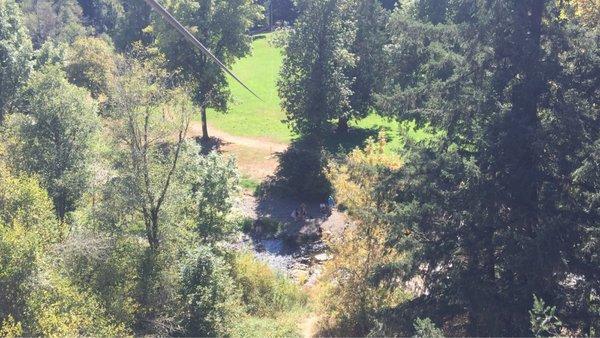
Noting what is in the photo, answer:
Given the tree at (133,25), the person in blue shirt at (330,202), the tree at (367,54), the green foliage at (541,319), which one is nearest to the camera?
the green foliage at (541,319)

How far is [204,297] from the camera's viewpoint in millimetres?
21828

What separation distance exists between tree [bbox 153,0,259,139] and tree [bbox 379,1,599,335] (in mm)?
29607

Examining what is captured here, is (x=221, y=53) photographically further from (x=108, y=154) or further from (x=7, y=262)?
(x=7, y=262)

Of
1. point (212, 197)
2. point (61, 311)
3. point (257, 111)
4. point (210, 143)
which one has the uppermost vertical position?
point (257, 111)

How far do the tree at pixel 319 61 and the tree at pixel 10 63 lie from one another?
17369 millimetres

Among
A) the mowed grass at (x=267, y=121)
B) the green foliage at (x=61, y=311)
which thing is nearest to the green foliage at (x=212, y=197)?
the green foliage at (x=61, y=311)

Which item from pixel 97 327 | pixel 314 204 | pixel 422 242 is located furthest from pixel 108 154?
pixel 314 204

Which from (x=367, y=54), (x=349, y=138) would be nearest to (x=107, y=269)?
(x=349, y=138)

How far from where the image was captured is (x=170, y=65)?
152 feet

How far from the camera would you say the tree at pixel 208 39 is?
4559 cm

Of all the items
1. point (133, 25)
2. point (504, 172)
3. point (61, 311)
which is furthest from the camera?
point (133, 25)

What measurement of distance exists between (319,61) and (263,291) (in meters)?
18.9

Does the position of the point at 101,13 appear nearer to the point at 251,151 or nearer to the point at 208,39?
the point at 208,39

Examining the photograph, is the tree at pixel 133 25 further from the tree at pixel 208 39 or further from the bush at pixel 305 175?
the bush at pixel 305 175
